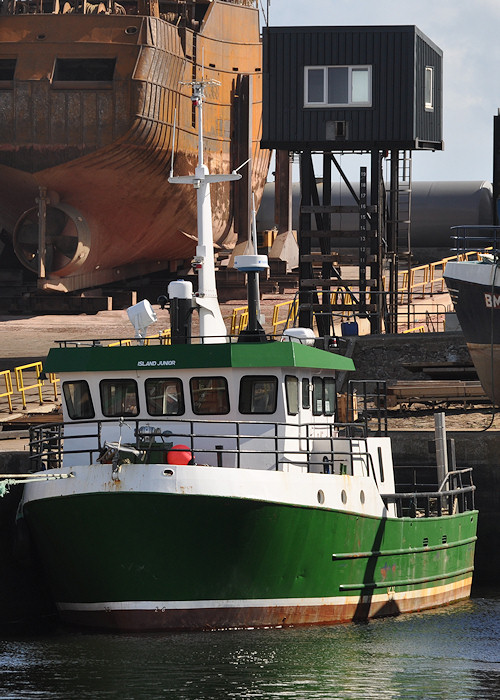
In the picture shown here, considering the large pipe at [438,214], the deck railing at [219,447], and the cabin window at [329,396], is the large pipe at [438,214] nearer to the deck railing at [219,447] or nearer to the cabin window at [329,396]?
the cabin window at [329,396]

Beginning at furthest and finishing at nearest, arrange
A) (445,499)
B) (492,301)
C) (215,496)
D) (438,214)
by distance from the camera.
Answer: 1. (438,214)
2. (492,301)
3. (445,499)
4. (215,496)

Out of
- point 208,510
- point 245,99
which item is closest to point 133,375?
point 208,510

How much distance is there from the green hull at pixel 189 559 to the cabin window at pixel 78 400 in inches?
63.0

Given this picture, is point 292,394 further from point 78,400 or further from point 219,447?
point 78,400

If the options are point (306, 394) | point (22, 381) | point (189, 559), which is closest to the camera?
point (189, 559)

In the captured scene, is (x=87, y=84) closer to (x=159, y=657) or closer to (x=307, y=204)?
(x=307, y=204)

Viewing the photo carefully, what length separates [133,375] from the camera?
628 inches

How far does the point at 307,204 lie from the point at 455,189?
737 inches

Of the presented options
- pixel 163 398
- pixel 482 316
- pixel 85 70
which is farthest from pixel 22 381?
pixel 85 70

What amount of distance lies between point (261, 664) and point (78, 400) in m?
4.48

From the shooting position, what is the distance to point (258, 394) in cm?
1589

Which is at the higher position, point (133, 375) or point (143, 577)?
point (133, 375)

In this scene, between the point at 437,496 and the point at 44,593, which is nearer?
the point at 44,593

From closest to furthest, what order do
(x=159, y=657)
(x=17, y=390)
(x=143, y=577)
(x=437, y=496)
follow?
Result: 1. (x=159, y=657)
2. (x=143, y=577)
3. (x=437, y=496)
4. (x=17, y=390)
